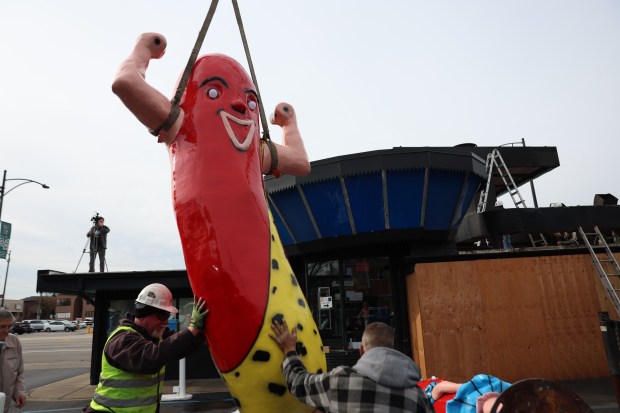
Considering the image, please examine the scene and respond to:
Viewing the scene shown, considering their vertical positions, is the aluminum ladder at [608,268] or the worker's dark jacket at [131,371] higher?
the aluminum ladder at [608,268]

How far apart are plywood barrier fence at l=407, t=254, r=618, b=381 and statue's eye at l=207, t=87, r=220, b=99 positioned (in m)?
7.01

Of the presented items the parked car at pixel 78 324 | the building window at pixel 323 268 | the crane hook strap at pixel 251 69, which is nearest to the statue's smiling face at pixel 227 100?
the crane hook strap at pixel 251 69

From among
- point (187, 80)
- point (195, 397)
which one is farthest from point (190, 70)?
point (195, 397)

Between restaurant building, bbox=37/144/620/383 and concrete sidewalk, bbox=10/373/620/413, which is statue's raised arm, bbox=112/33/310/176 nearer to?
restaurant building, bbox=37/144/620/383

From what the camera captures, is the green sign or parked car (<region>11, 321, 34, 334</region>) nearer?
the green sign

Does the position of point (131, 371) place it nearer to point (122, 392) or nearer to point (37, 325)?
point (122, 392)

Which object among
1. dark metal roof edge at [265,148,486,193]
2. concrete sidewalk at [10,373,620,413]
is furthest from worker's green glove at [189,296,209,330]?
dark metal roof edge at [265,148,486,193]

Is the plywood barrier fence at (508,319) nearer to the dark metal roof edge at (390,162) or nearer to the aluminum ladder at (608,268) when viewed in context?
the aluminum ladder at (608,268)

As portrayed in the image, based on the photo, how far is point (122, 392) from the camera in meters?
2.52

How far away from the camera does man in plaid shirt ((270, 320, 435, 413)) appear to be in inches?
74.9

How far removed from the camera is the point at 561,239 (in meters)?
13.1

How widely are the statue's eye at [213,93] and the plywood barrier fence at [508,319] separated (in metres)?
7.01

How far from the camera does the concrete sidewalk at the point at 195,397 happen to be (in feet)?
23.0

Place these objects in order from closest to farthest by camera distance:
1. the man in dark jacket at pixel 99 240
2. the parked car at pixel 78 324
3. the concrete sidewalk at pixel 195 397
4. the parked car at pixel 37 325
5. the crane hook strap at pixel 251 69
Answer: the crane hook strap at pixel 251 69, the concrete sidewalk at pixel 195 397, the man in dark jacket at pixel 99 240, the parked car at pixel 37 325, the parked car at pixel 78 324
